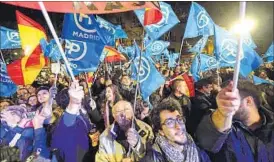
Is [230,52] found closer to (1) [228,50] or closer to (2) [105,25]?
(1) [228,50]

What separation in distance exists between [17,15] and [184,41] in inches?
41.2

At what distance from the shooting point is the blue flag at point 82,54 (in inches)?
85.2

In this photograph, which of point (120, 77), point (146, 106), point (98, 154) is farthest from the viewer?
point (120, 77)

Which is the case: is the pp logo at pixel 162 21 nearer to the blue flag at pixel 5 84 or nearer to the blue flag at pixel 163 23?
the blue flag at pixel 163 23

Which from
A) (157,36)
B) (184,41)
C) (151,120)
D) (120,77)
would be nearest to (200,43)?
(184,41)

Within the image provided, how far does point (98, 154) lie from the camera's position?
6.81 feet

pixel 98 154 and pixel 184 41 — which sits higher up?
pixel 184 41

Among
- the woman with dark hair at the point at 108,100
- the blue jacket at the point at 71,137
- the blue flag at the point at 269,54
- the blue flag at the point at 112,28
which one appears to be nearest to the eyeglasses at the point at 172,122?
the woman with dark hair at the point at 108,100

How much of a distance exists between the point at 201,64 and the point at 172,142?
87cm

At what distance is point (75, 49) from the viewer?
2164mm

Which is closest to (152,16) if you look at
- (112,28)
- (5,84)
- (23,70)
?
(112,28)

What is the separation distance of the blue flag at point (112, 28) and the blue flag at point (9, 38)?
0.50 metres

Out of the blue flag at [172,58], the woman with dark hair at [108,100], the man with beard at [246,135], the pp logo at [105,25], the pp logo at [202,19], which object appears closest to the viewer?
the man with beard at [246,135]

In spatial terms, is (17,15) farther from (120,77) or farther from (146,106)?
(146,106)
